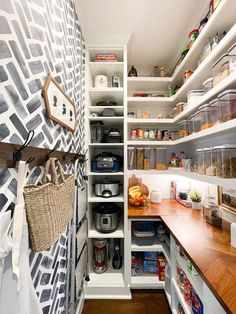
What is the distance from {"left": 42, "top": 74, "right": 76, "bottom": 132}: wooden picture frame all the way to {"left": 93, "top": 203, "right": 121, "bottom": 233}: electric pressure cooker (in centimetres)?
97

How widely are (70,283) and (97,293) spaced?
2.69 ft

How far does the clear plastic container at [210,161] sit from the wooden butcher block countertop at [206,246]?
1.45 ft

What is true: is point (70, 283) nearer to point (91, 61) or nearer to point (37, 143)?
point (37, 143)

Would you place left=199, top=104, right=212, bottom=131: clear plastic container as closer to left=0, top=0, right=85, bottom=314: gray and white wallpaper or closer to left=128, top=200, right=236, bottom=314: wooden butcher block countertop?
left=128, top=200, right=236, bottom=314: wooden butcher block countertop

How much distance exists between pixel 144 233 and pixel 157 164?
0.79 meters

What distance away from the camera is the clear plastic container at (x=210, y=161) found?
4.27 ft

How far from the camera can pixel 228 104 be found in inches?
42.2

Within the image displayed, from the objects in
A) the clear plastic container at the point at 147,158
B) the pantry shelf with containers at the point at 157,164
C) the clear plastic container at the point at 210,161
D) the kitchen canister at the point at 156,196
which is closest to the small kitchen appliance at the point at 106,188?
the pantry shelf with containers at the point at 157,164

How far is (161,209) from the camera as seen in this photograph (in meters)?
1.97

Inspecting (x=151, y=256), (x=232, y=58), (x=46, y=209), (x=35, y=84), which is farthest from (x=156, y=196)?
(x=35, y=84)

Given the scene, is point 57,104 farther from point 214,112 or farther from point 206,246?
point 206,246

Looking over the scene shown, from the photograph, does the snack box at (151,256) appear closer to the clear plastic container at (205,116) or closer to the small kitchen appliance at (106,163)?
the small kitchen appliance at (106,163)

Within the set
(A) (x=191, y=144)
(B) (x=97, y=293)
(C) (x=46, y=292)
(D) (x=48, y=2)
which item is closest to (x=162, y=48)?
(A) (x=191, y=144)

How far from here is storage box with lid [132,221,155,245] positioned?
193cm
